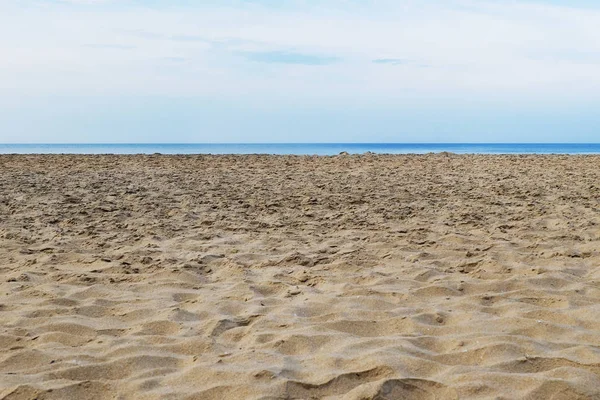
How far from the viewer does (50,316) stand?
175 inches

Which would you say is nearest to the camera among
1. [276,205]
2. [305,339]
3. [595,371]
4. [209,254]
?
[595,371]

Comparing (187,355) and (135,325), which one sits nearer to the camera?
(187,355)

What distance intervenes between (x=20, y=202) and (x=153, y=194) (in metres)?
1.85

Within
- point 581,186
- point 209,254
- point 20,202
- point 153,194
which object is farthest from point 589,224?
point 20,202

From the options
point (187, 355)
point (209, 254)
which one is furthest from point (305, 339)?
point (209, 254)

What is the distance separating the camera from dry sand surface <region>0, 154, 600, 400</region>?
3.43 meters

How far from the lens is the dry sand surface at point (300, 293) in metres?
3.43

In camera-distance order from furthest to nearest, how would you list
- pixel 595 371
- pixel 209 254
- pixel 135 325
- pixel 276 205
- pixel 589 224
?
pixel 276 205, pixel 589 224, pixel 209 254, pixel 135 325, pixel 595 371

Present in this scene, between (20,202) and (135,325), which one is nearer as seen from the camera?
(135,325)

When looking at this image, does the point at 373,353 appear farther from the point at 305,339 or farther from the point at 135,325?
the point at 135,325

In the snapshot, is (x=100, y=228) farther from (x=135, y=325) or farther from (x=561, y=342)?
(x=561, y=342)

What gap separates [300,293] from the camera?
16.4ft

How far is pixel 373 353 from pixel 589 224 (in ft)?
15.5

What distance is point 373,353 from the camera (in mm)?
3725
